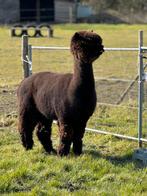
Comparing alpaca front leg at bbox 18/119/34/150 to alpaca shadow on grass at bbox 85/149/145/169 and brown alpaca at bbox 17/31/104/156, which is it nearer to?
brown alpaca at bbox 17/31/104/156

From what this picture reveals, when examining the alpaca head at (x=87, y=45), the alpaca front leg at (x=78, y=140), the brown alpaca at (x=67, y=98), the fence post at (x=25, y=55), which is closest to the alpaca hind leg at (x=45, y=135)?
the brown alpaca at (x=67, y=98)

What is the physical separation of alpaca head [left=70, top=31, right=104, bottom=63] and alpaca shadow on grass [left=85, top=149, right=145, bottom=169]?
1.45 m

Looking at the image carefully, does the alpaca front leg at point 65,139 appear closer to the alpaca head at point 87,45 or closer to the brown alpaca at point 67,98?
the brown alpaca at point 67,98

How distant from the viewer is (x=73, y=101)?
7332 mm

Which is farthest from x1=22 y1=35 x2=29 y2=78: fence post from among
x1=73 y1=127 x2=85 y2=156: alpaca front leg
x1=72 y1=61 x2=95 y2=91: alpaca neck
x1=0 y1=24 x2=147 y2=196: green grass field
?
x1=72 y1=61 x2=95 y2=91: alpaca neck

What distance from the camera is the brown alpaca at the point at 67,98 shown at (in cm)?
707

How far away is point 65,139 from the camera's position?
744 cm

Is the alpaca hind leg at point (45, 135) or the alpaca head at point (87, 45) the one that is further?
the alpaca hind leg at point (45, 135)

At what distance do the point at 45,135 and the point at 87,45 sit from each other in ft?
5.91

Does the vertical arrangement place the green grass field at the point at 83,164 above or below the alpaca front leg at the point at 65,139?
below

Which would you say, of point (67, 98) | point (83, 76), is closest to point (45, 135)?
point (67, 98)

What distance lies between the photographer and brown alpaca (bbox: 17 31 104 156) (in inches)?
279

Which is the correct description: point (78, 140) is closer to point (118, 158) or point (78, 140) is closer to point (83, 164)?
point (83, 164)

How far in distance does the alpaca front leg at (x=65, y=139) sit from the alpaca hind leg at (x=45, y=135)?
546 millimetres
